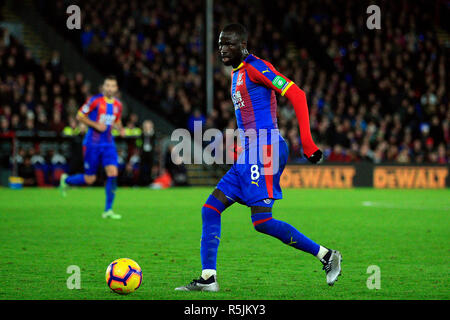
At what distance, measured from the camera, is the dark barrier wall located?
984 inches

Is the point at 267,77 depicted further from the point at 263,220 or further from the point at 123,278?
the point at 123,278

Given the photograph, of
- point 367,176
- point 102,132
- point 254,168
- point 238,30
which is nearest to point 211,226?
point 254,168

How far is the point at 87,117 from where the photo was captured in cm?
1387

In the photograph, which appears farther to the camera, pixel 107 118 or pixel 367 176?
pixel 367 176

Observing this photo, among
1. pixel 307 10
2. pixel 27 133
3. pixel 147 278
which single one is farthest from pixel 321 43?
pixel 147 278

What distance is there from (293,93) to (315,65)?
24599 mm

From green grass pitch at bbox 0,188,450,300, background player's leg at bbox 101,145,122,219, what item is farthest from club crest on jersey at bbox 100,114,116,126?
green grass pitch at bbox 0,188,450,300

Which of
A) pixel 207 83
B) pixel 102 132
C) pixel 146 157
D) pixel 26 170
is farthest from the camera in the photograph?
Result: pixel 207 83

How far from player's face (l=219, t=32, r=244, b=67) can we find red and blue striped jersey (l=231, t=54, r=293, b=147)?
0.32ft

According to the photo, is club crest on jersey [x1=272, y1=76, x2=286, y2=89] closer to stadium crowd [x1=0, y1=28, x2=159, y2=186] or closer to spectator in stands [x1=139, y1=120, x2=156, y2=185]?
stadium crowd [x1=0, y1=28, x2=159, y2=186]

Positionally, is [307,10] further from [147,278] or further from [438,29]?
[147,278]

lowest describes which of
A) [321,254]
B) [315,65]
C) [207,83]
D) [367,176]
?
[321,254]
